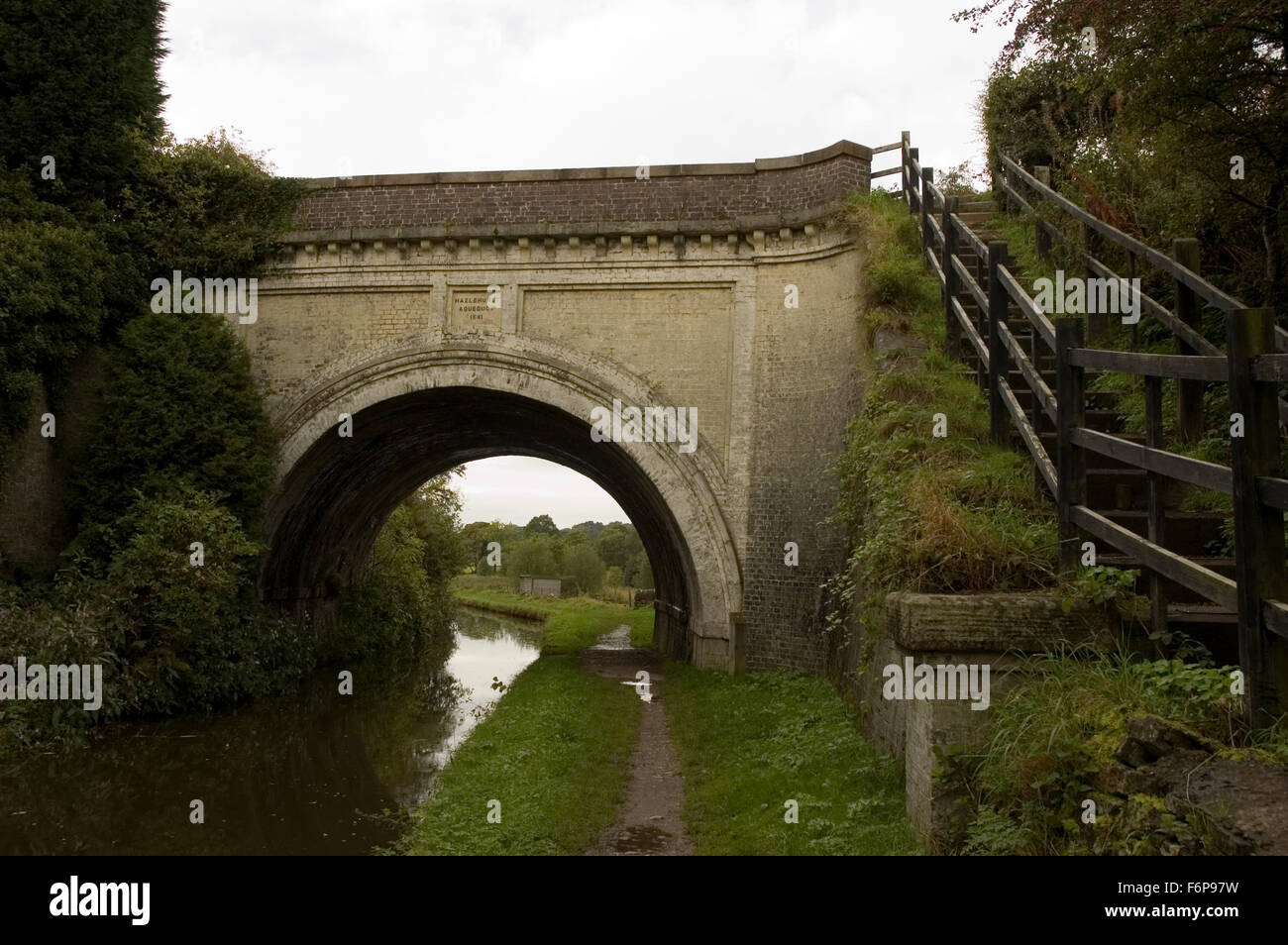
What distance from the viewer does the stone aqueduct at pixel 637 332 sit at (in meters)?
13.7

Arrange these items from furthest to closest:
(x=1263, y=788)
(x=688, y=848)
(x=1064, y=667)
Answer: (x=688, y=848) → (x=1064, y=667) → (x=1263, y=788)

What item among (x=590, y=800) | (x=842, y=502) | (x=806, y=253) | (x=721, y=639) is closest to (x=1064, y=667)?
(x=590, y=800)

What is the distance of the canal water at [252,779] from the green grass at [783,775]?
2839mm

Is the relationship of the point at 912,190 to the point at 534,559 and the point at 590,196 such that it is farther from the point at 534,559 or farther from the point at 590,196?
the point at 534,559

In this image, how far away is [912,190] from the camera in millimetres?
13742

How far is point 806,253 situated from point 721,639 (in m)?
5.88

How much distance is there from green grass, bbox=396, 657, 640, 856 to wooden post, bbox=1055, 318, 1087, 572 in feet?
13.0

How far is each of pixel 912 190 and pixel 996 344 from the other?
762cm

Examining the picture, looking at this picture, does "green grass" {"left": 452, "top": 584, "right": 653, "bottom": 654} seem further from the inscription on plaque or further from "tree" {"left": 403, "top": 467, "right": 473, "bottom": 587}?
the inscription on plaque

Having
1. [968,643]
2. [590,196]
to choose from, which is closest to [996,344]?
[968,643]

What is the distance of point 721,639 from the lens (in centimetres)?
1398

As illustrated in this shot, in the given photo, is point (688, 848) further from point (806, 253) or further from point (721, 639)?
point (806, 253)

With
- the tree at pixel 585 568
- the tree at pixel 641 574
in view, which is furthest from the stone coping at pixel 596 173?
the tree at pixel 641 574

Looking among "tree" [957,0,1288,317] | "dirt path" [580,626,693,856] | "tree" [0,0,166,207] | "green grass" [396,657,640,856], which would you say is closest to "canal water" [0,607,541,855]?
"green grass" [396,657,640,856]
